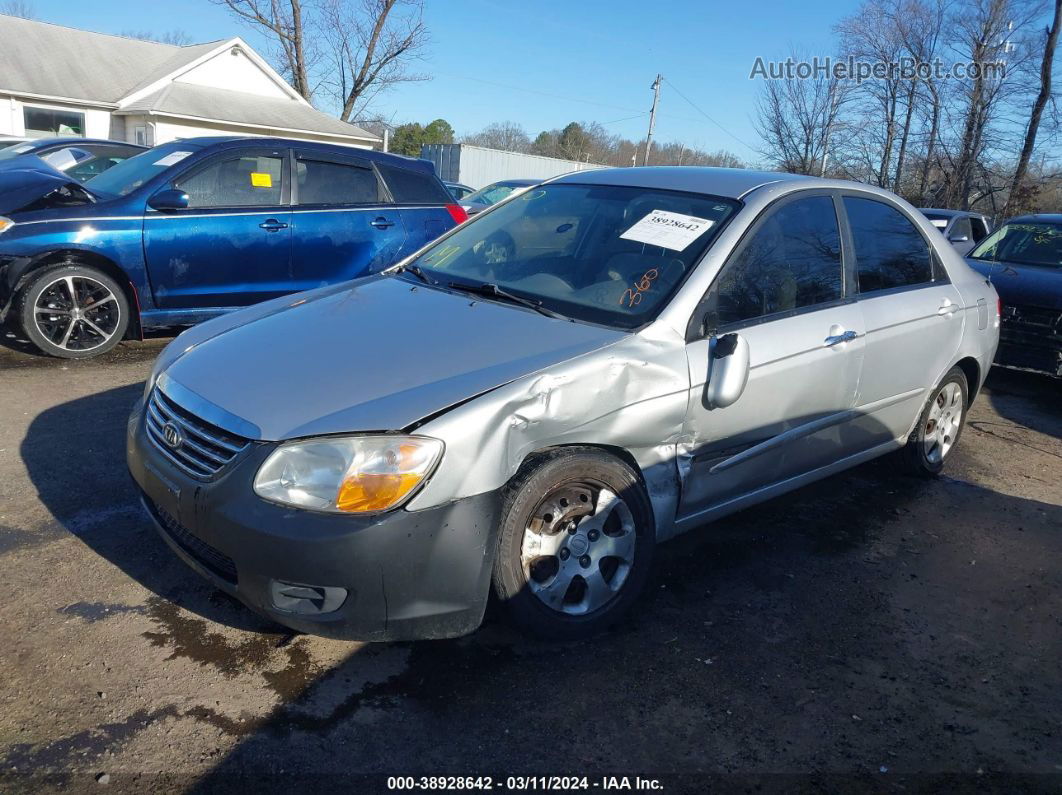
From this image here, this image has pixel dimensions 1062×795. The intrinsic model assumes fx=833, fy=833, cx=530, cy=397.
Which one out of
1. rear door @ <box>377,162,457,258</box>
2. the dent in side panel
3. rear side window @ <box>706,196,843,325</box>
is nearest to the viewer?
the dent in side panel

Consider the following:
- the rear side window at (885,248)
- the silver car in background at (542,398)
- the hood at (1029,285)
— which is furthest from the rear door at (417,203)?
the hood at (1029,285)

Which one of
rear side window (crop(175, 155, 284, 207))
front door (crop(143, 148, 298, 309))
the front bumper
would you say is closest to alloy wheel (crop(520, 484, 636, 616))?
the front bumper

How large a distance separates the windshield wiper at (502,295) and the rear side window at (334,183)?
12.3 ft

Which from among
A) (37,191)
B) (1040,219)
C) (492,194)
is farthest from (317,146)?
(492,194)

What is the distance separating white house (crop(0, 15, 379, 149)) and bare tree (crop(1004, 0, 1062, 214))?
67.2 feet

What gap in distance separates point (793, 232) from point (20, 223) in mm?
5313

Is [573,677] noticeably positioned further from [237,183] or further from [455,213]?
[455,213]

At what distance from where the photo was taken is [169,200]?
6.08 m

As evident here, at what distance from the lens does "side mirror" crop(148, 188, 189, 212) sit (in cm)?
608

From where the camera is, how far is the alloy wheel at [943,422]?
4930 millimetres

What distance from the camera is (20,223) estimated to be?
594 cm

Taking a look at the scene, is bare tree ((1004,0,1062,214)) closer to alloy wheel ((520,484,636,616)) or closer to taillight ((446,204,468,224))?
taillight ((446,204,468,224))

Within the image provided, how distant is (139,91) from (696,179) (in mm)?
29217

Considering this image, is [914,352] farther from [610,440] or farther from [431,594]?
[431,594]
